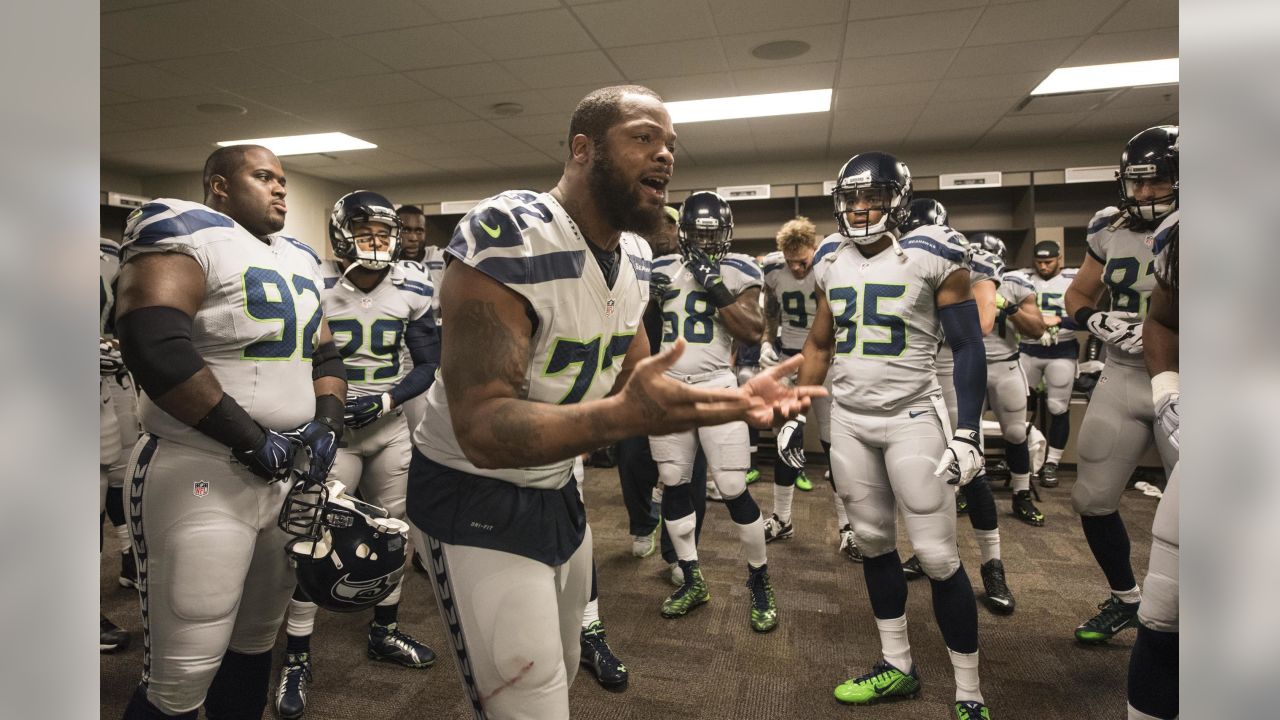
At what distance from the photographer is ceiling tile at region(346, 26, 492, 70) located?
4.47 meters

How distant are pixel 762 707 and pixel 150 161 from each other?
9.26m

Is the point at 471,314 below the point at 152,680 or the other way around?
the other way around

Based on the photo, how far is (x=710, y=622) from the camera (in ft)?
10.0

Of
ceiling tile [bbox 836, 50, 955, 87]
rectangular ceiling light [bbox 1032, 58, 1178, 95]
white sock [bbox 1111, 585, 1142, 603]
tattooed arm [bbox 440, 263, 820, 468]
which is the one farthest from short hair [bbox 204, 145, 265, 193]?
rectangular ceiling light [bbox 1032, 58, 1178, 95]

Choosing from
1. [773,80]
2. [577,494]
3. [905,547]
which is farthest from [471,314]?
[773,80]

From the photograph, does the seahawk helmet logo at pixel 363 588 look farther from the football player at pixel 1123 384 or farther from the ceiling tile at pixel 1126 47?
the ceiling tile at pixel 1126 47

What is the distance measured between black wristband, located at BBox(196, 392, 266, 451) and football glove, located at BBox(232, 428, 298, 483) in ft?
0.05

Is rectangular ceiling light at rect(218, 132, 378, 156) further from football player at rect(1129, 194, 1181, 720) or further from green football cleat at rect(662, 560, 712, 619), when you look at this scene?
football player at rect(1129, 194, 1181, 720)

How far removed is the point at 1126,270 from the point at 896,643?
1815 mm

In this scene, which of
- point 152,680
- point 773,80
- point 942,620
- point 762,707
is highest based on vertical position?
point 773,80

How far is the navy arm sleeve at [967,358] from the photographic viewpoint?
2334 millimetres

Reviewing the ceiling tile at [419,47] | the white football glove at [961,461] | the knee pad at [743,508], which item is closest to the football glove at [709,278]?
the knee pad at [743,508]
